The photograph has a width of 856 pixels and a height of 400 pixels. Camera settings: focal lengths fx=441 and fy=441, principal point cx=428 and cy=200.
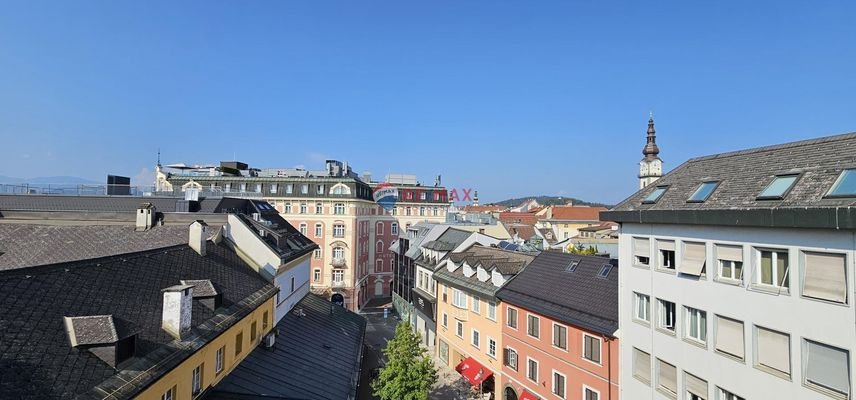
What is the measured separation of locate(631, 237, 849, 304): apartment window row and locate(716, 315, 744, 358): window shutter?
1.40 metres

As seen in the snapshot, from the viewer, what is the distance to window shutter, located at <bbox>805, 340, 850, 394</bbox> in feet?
39.2

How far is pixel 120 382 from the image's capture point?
984 centimetres

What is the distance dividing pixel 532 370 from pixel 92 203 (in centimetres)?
2933

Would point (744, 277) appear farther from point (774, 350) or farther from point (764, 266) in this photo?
point (774, 350)

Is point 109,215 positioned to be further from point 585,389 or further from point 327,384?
→ point 585,389

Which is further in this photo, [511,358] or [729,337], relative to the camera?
[511,358]

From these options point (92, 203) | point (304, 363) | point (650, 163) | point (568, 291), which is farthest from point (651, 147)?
point (92, 203)

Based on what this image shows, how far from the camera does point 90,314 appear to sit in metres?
11.3

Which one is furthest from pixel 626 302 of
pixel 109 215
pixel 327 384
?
pixel 109 215

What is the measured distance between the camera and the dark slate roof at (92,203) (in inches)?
1085

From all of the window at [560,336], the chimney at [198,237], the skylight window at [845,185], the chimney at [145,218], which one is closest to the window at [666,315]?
the window at [560,336]

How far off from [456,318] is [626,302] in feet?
55.2

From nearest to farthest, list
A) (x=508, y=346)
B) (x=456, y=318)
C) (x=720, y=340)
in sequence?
(x=720, y=340) → (x=508, y=346) → (x=456, y=318)

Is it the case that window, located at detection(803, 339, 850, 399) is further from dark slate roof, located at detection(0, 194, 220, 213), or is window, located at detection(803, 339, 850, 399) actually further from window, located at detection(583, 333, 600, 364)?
dark slate roof, located at detection(0, 194, 220, 213)
